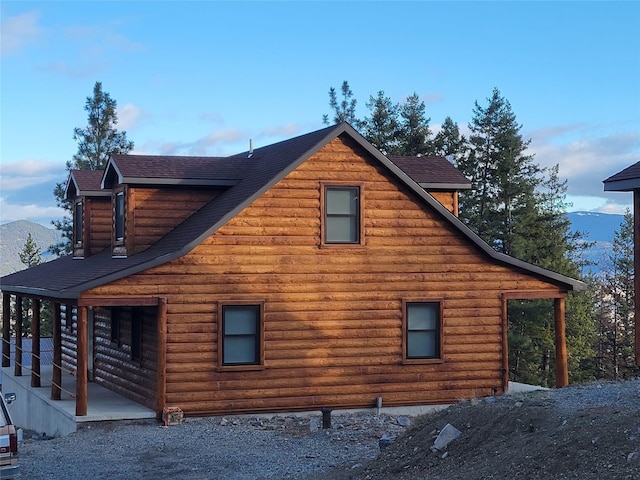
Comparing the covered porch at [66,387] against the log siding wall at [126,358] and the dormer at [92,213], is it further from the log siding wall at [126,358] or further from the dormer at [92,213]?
the dormer at [92,213]

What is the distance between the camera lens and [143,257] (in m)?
20.3

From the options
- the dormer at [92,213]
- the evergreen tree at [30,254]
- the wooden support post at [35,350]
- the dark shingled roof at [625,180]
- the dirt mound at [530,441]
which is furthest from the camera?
the evergreen tree at [30,254]

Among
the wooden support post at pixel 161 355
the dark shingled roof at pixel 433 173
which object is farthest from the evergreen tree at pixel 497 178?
the wooden support post at pixel 161 355

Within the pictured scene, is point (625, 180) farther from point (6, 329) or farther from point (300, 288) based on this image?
point (6, 329)

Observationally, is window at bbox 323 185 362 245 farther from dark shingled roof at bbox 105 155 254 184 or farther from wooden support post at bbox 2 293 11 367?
wooden support post at bbox 2 293 11 367

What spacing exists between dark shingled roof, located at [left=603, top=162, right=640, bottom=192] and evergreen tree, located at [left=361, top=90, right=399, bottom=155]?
29721 mm

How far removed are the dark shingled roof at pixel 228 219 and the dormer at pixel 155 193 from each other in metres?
0.26

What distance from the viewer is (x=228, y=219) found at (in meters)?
19.1

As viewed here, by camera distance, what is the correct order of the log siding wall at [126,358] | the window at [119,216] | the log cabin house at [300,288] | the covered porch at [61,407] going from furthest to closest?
the window at [119,216]
the log siding wall at [126,358]
the log cabin house at [300,288]
the covered porch at [61,407]

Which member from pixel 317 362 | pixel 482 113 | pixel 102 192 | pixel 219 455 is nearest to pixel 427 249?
pixel 317 362

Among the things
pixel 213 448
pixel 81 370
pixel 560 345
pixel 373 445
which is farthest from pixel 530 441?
pixel 560 345

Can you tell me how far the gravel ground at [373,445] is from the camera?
1066cm

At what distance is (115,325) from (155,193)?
154 inches

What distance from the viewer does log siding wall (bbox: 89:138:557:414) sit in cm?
1888
